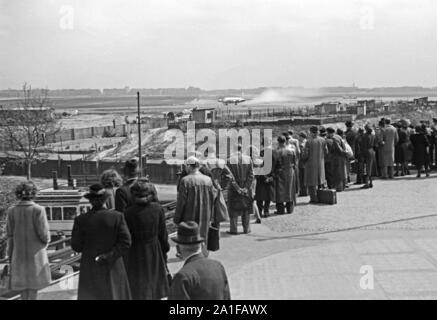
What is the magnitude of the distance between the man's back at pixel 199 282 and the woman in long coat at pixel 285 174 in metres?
8.15

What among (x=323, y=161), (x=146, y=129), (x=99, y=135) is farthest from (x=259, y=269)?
(x=99, y=135)

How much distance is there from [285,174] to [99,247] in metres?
7.23

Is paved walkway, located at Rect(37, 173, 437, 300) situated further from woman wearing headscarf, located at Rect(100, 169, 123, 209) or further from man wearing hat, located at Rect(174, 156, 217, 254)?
woman wearing headscarf, located at Rect(100, 169, 123, 209)

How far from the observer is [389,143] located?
17625 millimetres

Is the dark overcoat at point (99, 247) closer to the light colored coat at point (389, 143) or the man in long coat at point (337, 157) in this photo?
the man in long coat at point (337, 157)

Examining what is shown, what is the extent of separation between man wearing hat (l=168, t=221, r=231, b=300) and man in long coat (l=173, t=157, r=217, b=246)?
12.9ft

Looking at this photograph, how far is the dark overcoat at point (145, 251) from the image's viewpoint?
23.3 ft

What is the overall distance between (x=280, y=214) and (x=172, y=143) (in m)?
45.9

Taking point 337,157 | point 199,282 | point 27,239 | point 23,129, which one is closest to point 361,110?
point 23,129

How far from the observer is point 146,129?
70062mm

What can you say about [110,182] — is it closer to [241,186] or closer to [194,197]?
[194,197]

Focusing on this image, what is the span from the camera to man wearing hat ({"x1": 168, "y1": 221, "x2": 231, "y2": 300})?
496 cm

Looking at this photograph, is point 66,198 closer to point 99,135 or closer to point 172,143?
point 172,143
